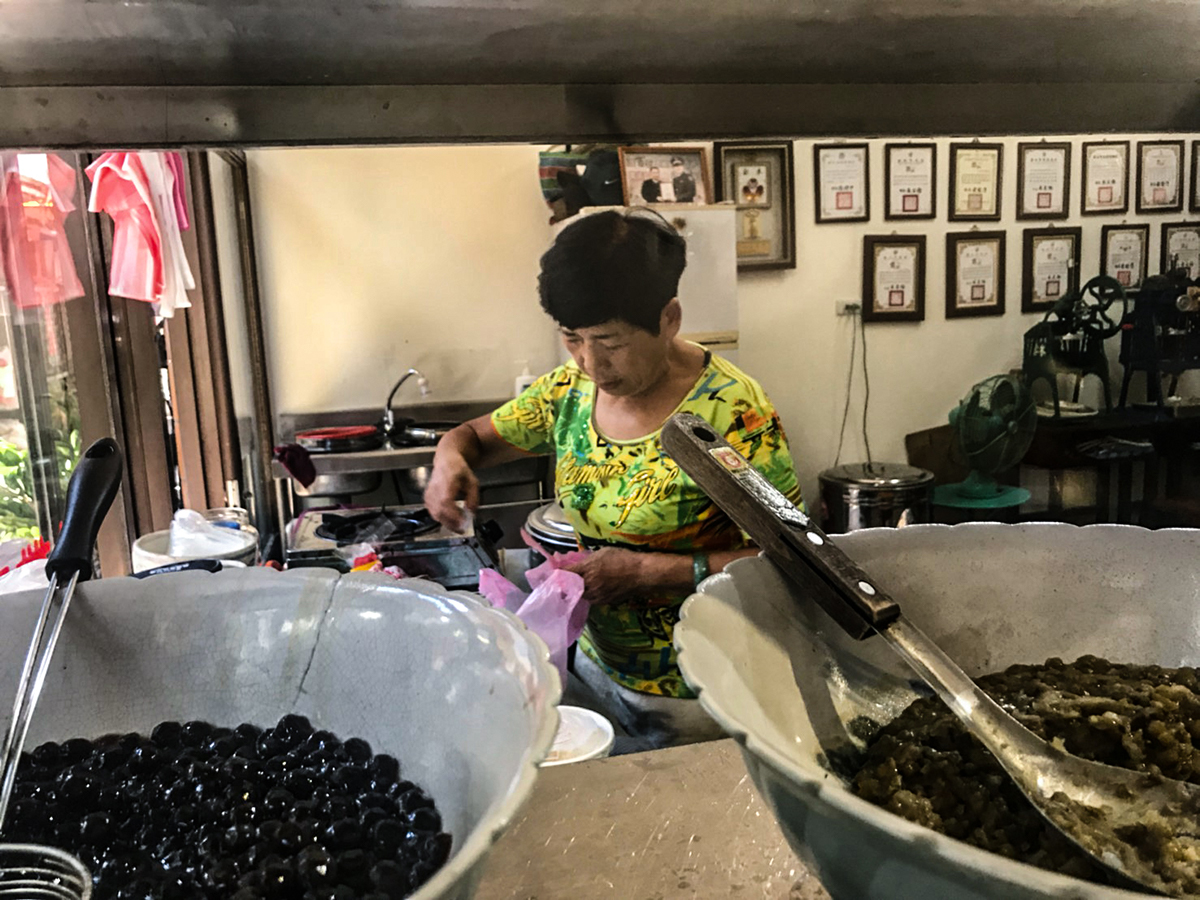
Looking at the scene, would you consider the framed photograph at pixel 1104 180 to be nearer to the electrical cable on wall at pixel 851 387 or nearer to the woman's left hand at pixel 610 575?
the electrical cable on wall at pixel 851 387

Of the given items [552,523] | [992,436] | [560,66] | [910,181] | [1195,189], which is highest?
[910,181]

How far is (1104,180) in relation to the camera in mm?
3314

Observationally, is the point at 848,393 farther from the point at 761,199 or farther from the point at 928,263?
the point at 761,199

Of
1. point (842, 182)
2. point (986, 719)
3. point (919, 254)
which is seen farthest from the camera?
point (919, 254)

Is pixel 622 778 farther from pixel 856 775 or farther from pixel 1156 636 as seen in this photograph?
pixel 1156 636

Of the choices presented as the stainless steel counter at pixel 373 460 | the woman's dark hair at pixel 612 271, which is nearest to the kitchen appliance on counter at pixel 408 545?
the stainless steel counter at pixel 373 460

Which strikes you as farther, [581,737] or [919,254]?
[919,254]

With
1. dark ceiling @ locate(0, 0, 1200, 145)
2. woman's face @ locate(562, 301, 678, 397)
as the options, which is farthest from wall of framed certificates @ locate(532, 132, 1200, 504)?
dark ceiling @ locate(0, 0, 1200, 145)

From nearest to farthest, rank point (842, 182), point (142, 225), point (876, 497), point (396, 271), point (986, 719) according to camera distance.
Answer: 1. point (986, 719)
2. point (142, 225)
3. point (876, 497)
4. point (396, 271)
5. point (842, 182)

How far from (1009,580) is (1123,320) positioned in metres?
2.98

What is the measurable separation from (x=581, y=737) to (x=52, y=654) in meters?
0.55

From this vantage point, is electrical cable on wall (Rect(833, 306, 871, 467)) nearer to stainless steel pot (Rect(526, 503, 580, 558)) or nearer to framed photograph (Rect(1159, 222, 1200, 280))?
framed photograph (Rect(1159, 222, 1200, 280))

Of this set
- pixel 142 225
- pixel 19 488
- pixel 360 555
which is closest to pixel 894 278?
pixel 360 555

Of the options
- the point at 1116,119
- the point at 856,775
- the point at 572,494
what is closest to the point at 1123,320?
the point at 572,494
